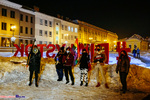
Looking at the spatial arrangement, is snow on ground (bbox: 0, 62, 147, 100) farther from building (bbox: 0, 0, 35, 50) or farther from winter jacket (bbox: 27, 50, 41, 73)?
building (bbox: 0, 0, 35, 50)

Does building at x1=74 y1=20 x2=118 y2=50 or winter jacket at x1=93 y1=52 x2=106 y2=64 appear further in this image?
building at x1=74 y1=20 x2=118 y2=50

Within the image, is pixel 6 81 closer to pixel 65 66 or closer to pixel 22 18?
pixel 65 66

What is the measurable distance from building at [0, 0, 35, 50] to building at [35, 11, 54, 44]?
1486mm

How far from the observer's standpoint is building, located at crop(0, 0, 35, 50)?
1342 inches

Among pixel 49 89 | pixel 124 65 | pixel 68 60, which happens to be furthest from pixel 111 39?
pixel 49 89

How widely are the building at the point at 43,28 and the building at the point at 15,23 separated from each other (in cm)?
149

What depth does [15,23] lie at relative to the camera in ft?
120

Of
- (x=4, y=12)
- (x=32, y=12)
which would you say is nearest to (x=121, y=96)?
(x=4, y=12)

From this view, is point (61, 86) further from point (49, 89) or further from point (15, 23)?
point (15, 23)

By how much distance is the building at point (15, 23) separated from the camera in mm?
34094


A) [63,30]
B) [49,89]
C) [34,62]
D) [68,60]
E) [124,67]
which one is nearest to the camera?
[124,67]

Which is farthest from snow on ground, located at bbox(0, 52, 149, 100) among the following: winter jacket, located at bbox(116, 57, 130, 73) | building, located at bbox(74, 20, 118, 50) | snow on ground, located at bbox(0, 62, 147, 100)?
building, located at bbox(74, 20, 118, 50)

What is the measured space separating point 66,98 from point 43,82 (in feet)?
8.85

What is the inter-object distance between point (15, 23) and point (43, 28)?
948cm
